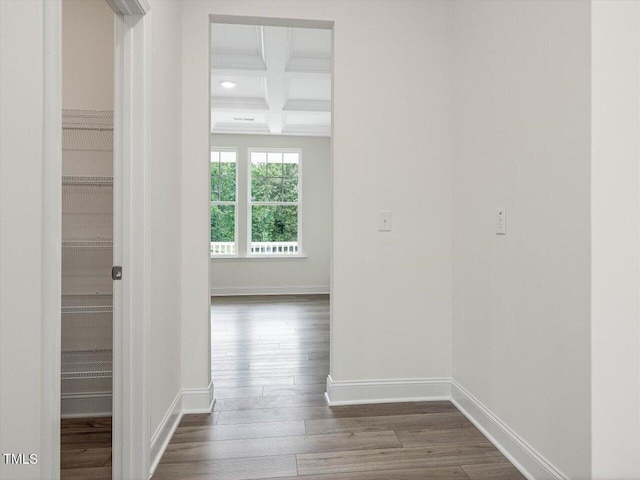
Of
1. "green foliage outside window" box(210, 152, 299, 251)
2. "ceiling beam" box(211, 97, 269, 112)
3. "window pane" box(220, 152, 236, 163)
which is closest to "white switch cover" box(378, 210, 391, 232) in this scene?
"ceiling beam" box(211, 97, 269, 112)

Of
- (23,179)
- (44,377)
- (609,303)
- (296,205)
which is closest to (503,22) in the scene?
(609,303)

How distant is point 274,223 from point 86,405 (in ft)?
15.0

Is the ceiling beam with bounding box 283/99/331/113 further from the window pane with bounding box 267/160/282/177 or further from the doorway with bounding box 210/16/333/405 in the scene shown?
the window pane with bounding box 267/160/282/177

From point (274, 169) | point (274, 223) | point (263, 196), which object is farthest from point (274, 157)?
point (274, 223)

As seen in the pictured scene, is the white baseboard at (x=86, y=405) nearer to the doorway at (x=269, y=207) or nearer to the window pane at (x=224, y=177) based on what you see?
the doorway at (x=269, y=207)

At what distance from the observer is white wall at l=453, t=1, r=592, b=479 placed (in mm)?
1419

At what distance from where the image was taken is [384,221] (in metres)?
2.42

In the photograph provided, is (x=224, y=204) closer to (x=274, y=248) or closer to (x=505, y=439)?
(x=274, y=248)

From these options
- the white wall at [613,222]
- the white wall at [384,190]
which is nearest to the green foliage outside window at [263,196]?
the white wall at [384,190]

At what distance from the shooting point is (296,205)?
6680mm

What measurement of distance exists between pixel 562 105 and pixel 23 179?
176 centimetres

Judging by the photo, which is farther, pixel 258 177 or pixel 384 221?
pixel 258 177

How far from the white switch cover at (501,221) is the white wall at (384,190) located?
545mm

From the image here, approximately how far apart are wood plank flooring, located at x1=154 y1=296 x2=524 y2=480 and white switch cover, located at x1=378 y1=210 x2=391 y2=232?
1.09 m
